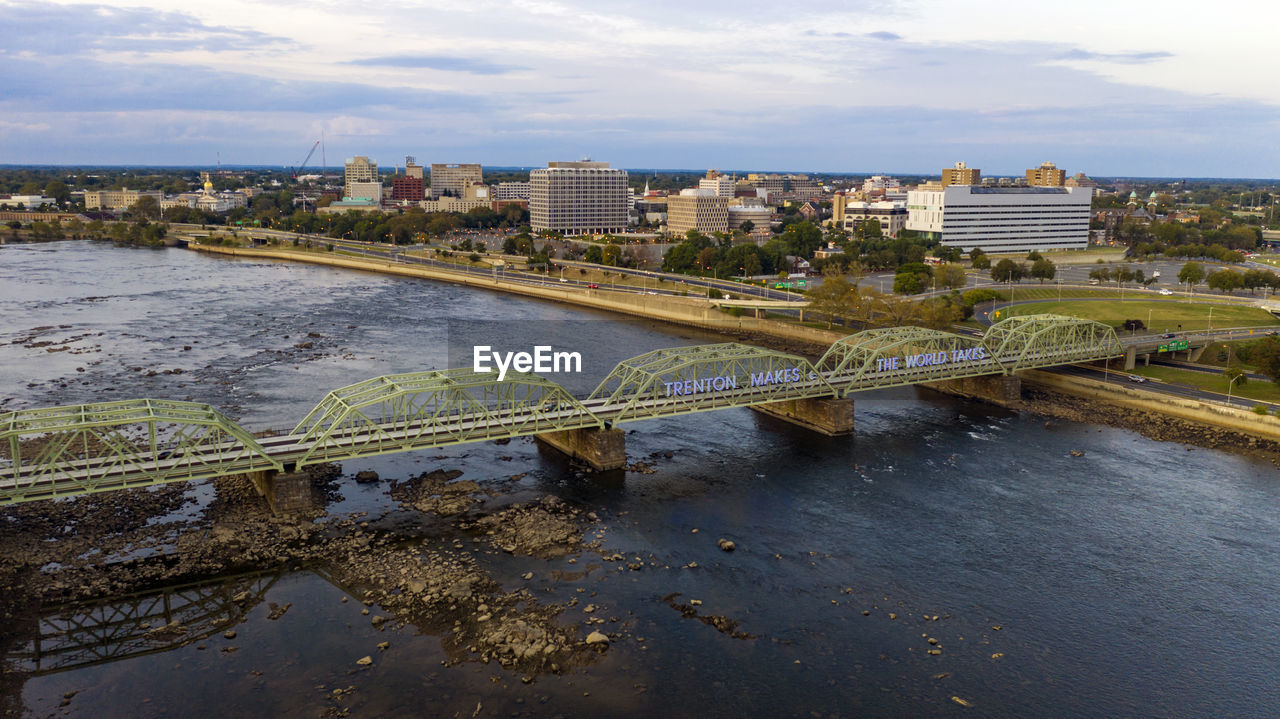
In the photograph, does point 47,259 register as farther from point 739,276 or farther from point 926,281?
point 926,281

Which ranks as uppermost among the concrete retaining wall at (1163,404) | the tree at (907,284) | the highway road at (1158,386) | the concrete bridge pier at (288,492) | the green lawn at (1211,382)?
the tree at (907,284)

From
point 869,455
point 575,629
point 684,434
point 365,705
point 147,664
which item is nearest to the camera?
point 365,705

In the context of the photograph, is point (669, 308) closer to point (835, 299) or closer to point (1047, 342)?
point (835, 299)

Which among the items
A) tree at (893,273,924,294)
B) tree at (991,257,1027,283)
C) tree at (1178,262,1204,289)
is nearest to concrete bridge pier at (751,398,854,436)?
tree at (893,273,924,294)

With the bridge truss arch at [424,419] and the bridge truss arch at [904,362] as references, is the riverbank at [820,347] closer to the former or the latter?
the bridge truss arch at [904,362]

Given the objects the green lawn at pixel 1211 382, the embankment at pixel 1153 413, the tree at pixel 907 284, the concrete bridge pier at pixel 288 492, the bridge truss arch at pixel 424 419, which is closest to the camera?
the concrete bridge pier at pixel 288 492

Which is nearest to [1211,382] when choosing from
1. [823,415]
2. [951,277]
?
[823,415]

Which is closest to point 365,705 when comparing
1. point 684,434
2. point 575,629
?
point 575,629

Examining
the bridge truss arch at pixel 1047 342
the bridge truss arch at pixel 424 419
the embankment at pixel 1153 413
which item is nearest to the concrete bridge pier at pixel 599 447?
the bridge truss arch at pixel 424 419
